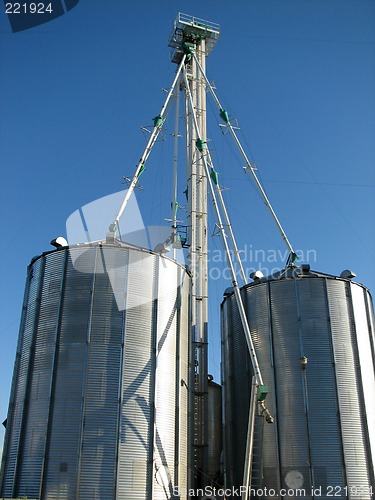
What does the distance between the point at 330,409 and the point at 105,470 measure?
12.4 m

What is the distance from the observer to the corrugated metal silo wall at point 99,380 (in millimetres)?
25750

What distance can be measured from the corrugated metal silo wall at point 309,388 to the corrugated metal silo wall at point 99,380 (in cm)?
411

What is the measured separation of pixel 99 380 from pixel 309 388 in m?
11.6

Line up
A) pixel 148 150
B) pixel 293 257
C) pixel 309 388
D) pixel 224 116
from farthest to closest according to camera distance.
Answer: pixel 224 116 < pixel 148 150 < pixel 293 257 < pixel 309 388

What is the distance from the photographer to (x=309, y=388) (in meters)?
29.4

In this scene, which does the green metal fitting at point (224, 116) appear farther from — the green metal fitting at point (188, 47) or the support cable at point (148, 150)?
the green metal fitting at point (188, 47)

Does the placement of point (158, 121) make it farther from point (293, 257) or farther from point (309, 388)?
point (309, 388)

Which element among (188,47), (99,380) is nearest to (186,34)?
(188,47)

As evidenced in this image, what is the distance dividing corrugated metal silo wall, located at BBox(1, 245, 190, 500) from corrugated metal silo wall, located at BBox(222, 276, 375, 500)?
13.5 ft

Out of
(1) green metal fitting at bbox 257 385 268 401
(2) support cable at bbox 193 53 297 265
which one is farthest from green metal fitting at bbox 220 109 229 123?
(1) green metal fitting at bbox 257 385 268 401

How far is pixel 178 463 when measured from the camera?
28078mm

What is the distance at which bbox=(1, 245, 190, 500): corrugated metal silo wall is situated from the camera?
2575cm

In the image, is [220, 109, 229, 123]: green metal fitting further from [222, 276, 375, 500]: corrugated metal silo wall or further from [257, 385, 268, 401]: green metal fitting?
[257, 385, 268, 401]: green metal fitting

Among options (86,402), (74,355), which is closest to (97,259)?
(74,355)
